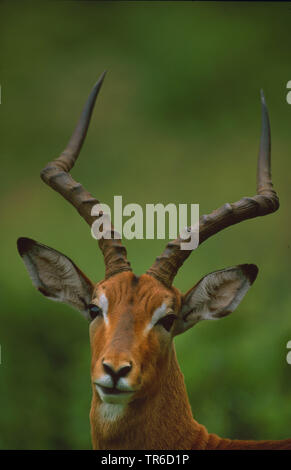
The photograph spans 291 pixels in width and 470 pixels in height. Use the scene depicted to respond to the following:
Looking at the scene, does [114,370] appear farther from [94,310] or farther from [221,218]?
[221,218]

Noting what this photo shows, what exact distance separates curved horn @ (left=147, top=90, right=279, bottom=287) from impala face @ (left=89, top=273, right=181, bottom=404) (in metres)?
0.12

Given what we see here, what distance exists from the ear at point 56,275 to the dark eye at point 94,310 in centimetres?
30

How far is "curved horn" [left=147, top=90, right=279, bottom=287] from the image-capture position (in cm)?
568

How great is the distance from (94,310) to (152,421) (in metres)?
0.87

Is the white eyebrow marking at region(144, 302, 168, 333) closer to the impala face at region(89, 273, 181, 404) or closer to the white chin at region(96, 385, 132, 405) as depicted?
the impala face at region(89, 273, 181, 404)

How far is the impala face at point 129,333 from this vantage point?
4840 mm

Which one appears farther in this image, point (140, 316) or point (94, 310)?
point (94, 310)

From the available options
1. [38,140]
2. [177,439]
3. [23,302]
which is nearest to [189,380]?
[23,302]

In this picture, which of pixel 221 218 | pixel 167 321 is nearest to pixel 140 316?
pixel 167 321

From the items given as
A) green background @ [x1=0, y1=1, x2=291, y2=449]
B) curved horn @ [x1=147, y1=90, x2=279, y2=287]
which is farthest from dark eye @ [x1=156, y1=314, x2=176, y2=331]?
green background @ [x1=0, y1=1, x2=291, y2=449]

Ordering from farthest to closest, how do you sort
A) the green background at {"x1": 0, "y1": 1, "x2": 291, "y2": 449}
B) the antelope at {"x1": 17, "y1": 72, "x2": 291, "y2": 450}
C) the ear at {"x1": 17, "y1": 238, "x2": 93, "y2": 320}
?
the green background at {"x1": 0, "y1": 1, "x2": 291, "y2": 449} < the ear at {"x1": 17, "y1": 238, "x2": 93, "y2": 320} < the antelope at {"x1": 17, "y1": 72, "x2": 291, "y2": 450}

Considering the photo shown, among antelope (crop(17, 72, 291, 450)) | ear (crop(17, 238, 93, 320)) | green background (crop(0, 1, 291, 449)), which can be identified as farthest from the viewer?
green background (crop(0, 1, 291, 449))

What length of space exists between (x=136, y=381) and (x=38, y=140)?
11.9 metres

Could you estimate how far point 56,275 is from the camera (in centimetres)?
595
